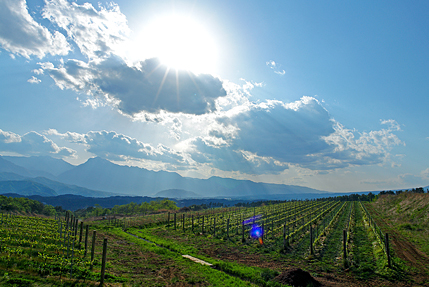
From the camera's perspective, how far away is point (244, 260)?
2077cm

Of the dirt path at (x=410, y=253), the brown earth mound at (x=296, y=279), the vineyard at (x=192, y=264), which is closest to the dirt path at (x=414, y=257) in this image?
the dirt path at (x=410, y=253)

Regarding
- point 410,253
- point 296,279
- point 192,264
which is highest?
point 296,279

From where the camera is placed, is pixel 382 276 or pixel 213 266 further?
pixel 213 266

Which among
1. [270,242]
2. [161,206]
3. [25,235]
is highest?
[25,235]

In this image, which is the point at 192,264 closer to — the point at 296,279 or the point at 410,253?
the point at 296,279

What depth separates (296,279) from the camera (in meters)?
13.9

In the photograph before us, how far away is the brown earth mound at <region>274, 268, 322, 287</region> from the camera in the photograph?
1375 centimetres

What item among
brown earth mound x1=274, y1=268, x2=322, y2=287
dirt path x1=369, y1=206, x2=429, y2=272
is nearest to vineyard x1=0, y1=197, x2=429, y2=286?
brown earth mound x1=274, y1=268, x2=322, y2=287

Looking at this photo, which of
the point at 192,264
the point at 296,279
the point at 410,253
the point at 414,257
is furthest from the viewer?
the point at 410,253

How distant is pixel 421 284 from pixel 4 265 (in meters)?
25.3

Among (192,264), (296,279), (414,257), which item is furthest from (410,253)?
(192,264)

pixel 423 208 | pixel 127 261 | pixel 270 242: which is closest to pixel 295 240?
pixel 270 242

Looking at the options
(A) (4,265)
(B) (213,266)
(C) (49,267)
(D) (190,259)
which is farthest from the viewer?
(D) (190,259)

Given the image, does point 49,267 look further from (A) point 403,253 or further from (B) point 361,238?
(B) point 361,238
